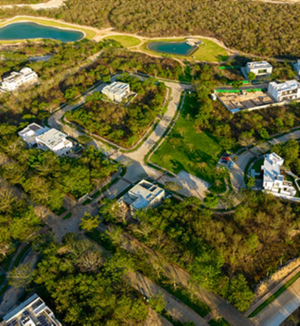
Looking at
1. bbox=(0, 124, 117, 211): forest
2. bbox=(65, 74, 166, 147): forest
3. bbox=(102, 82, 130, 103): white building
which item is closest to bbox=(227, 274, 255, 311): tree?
bbox=(0, 124, 117, 211): forest

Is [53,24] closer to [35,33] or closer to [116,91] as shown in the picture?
[35,33]

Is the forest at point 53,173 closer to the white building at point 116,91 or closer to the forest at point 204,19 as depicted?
the white building at point 116,91

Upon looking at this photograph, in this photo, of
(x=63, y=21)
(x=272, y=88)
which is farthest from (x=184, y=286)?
(x=63, y=21)

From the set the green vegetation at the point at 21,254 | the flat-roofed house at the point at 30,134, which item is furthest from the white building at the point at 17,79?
the green vegetation at the point at 21,254

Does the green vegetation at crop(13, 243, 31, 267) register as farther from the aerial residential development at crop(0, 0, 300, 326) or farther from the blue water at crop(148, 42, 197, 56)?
the blue water at crop(148, 42, 197, 56)

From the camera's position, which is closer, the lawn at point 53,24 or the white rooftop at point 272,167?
the white rooftop at point 272,167

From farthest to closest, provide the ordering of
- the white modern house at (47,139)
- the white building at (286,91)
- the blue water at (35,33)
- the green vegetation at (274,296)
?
the blue water at (35,33), the white building at (286,91), the white modern house at (47,139), the green vegetation at (274,296)
